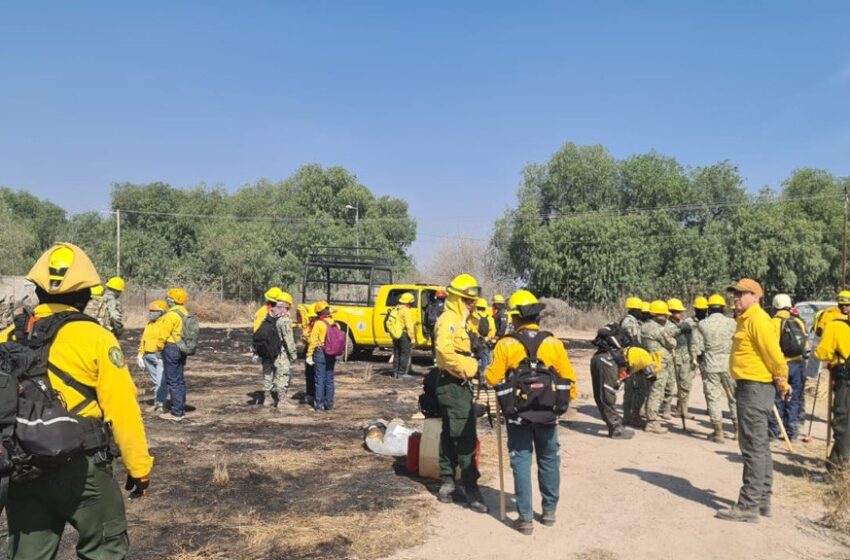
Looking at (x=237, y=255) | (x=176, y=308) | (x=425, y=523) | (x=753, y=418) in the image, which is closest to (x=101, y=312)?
(x=176, y=308)

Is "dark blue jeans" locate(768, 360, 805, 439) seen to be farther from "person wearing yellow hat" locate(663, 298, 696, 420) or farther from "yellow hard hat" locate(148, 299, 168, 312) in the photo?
"yellow hard hat" locate(148, 299, 168, 312)

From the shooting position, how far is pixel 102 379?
303 cm

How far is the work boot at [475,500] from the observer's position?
5820 mm

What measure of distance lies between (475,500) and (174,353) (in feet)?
17.3

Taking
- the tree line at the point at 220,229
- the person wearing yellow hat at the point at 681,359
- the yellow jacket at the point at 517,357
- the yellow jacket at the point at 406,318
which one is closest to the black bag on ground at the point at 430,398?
the yellow jacket at the point at 517,357

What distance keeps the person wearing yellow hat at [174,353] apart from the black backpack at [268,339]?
1050 mm

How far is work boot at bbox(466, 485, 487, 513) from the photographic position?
5820 mm

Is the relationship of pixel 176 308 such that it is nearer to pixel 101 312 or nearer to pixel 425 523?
pixel 101 312

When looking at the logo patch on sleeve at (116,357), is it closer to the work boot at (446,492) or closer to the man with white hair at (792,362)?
the work boot at (446,492)

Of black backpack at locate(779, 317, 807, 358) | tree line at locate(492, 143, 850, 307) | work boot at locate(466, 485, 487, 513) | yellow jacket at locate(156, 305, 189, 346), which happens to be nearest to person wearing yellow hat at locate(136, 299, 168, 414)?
yellow jacket at locate(156, 305, 189, 346)

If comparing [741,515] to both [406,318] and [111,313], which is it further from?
[406,318]

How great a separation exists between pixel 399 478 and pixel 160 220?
5033cm

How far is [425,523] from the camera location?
18.0ft

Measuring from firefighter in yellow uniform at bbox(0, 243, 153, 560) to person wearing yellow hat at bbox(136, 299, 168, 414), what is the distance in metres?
6.51
